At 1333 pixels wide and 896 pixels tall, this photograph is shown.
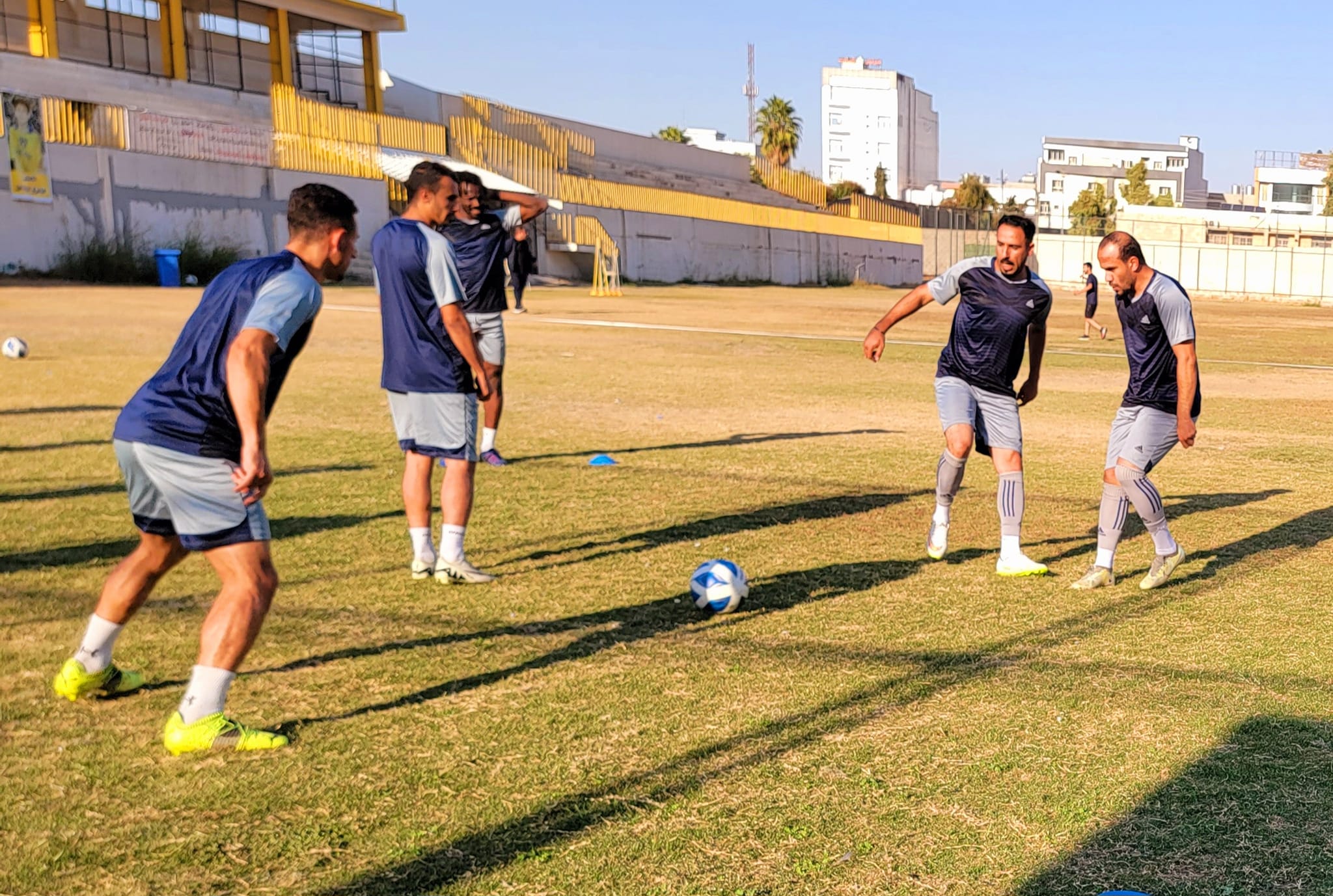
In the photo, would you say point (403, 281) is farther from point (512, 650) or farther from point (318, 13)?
point (318, 13)

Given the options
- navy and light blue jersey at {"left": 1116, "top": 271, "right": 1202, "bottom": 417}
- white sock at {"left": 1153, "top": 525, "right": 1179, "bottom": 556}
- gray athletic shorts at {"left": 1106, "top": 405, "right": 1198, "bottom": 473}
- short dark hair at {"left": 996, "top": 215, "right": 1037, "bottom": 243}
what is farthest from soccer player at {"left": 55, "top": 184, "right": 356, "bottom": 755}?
white sock at {"left": 1153, "top": 525, "right": 1179, "bottom": 556}

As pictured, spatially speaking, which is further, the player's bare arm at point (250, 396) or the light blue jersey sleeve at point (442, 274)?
the light blue jersey sleeve at point (442, 274)

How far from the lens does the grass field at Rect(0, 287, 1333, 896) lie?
368cm

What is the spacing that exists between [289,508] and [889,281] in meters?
69.8

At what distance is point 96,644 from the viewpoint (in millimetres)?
4793

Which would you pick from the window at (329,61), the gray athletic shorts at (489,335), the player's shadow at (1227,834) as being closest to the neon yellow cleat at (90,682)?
the player's shadow at (1227,834)

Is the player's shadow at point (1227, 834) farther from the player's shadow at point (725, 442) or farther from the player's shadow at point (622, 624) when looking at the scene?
the player's shadow at point (725, 442)

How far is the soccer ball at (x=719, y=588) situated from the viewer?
6223 mm

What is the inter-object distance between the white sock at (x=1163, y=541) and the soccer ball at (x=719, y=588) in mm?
2302

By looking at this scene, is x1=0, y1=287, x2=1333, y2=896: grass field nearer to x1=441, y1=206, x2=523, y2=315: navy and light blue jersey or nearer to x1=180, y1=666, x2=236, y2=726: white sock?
x1=180, y1=666, x2=236, y2=726: white sock

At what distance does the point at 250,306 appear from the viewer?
13.9 feet

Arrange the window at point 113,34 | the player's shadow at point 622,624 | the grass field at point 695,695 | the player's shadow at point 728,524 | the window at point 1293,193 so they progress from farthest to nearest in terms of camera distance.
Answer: the window at point 1293,193
the window at point 113,34
the player's shadow at point 728,524
the player's shadow at point 622,624
the grass field at point 695,695

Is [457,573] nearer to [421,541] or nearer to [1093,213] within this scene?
[421,541]

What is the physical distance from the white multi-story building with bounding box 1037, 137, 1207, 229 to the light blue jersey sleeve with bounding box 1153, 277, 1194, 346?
96.7m
